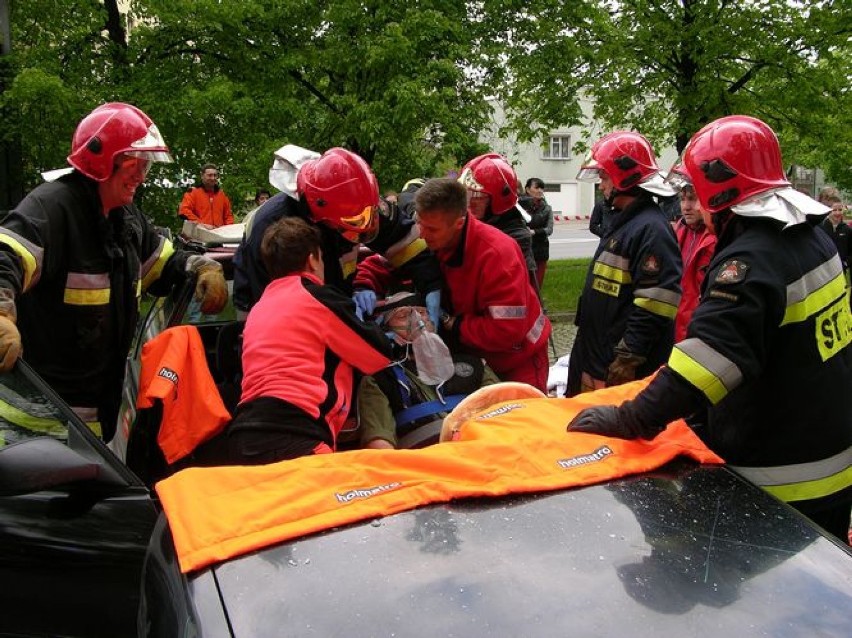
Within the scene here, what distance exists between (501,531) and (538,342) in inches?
97.9

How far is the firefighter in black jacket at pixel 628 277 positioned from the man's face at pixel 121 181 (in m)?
2.28

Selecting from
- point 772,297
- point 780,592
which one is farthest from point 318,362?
point 780,592

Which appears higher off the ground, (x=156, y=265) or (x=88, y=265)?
(x=88, y=265)

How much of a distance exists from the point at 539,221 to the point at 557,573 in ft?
30.9

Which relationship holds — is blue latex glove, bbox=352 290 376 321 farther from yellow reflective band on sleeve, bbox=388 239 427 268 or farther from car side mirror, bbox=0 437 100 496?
car side mirror, bbox=0 437 100 496

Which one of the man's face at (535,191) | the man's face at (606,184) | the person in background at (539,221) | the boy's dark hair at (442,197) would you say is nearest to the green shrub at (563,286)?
the person in background at (539,221)

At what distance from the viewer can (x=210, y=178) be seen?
983 centimetres

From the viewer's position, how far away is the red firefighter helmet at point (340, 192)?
332 centimetres

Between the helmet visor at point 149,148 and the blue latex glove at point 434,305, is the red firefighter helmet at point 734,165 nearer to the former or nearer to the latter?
the blue latex glove at point 434,305

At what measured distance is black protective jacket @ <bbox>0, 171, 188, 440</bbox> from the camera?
3.02m

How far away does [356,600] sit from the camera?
4.53 feet

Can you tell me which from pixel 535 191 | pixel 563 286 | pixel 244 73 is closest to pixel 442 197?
pixel 244 73

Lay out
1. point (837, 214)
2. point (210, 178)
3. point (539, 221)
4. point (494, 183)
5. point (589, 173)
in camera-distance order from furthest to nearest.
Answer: point (539, 221) → point (210, 178) → point (837, 214) → point (494, 183) → point (589, 173)

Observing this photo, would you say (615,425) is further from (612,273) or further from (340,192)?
(612,273)
